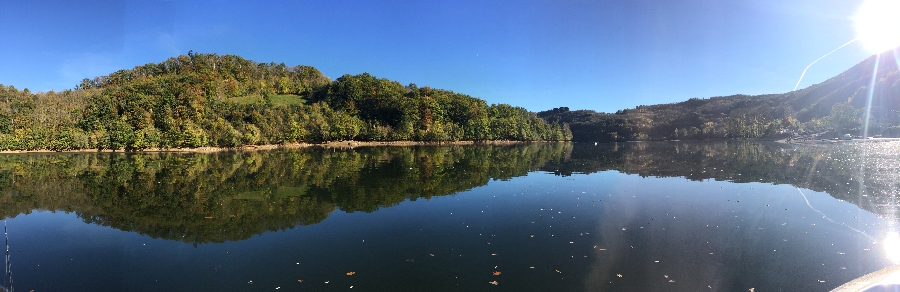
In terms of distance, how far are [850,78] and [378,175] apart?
141 meters

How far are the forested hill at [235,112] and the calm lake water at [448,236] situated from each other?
4106cm

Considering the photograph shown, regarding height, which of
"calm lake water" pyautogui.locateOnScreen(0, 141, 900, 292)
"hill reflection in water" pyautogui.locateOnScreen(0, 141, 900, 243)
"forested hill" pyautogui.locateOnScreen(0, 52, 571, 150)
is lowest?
"calm lake water" pyautogui.locateOnScreen(0, 141, 900, 292)

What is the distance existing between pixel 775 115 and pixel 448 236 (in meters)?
141

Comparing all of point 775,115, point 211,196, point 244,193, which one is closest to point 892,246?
point 244,193

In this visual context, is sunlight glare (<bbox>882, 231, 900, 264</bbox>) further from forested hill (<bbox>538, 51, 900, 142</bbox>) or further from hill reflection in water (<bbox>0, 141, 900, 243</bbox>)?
forested hill (<bbox>538, 51, 900, 142</bbox>)

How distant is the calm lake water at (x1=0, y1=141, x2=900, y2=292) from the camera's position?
6.62 metres

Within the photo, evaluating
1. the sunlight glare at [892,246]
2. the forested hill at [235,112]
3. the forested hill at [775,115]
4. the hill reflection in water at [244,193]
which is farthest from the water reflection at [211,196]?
the forested hill at [775,115]

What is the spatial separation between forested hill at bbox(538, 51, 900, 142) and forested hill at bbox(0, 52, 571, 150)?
3669cm

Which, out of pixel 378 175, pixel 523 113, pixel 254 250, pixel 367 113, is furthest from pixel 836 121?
pixel 254 250

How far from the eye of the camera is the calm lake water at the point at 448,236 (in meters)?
6.62

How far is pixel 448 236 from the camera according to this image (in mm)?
9406

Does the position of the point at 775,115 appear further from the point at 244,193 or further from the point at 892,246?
the point at 244,193

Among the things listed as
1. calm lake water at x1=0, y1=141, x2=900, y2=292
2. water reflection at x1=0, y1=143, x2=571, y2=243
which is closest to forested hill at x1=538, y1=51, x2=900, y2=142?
calm lake water at x1=0, y1=141, x2=900, y2=292

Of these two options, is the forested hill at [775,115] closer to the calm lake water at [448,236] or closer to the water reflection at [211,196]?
the calm lake water at [448,236]
